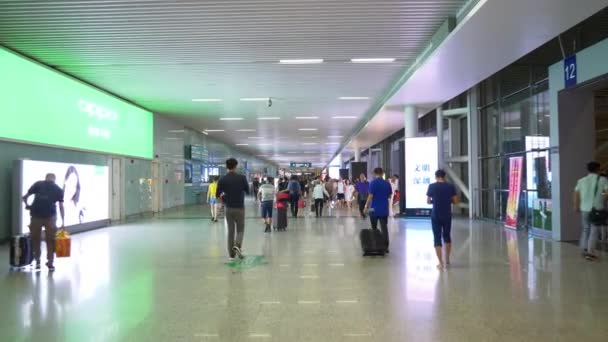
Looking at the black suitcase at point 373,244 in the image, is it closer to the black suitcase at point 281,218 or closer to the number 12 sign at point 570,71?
the black suitcase at point 281,218

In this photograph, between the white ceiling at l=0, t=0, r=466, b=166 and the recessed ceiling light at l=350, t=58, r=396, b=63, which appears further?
the recessed ceiling light at l=350, t=58, r=396, b=63

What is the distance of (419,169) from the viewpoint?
53.7 feet

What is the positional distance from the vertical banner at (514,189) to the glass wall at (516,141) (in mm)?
235

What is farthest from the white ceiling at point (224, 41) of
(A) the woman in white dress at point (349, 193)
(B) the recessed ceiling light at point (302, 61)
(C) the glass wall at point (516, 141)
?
(A) the woman in white dress at point (349, 193)

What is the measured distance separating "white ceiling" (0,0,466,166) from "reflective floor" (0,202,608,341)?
4410 millimetres

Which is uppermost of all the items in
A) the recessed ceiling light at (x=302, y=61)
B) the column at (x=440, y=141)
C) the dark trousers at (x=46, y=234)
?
the recessed ceiling light at (x=302, y=61)

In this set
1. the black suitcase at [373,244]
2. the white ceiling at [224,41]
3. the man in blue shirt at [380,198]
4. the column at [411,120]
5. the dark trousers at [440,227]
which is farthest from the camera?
the column at [411,120]

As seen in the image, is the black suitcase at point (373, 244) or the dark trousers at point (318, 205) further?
the dark trousers at point (318, 205)

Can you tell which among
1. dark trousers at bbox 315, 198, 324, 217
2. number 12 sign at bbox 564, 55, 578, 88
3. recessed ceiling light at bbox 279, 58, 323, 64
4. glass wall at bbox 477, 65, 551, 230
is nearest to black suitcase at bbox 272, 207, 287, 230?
recessed ceiling light at bbox 279, 58, 323, 64

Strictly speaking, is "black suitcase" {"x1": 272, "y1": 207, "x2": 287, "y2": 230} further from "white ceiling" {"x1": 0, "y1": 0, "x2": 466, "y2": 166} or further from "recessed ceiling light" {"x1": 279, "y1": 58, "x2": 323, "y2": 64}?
"recessed ceiling light" {"x1": 279, "y1": 58, "x2": 323, "y2": 64}

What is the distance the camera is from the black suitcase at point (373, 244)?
877 cm

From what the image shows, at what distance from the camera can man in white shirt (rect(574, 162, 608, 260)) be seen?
26.8 feet

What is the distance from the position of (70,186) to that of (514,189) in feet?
39.8

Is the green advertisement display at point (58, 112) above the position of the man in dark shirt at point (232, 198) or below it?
above
